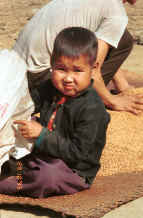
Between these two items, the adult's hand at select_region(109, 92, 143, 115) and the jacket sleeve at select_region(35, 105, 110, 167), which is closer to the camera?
the jacket sleeve at select_region(35, 105, 110, 167)

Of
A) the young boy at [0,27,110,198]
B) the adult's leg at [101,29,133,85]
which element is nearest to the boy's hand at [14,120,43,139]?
the young boy at [0,27,110,198]

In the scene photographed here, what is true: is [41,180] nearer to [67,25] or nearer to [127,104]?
[67,25]

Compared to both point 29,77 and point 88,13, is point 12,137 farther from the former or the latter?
point 88,13

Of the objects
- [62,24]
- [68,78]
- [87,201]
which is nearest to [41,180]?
[87,201]

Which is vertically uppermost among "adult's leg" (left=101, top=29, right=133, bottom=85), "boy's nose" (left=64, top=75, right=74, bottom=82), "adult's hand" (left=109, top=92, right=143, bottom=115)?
"boy's nose" (left=64, top=75, right=74, bottom=82)

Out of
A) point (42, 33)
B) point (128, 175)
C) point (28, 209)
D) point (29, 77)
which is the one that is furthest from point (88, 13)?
point (28, 209)

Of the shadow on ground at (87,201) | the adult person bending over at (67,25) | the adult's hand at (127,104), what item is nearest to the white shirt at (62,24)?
the adult person bending over at (67,25)

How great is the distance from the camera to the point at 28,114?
227cm

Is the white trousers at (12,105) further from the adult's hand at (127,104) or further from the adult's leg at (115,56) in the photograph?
the adult's leg at (115,56)

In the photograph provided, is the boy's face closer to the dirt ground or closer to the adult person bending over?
the dirt ground

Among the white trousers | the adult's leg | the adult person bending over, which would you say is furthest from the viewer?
the adult's leg

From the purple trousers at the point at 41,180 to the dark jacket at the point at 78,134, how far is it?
1.7 inches

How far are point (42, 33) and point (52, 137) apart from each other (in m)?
0.99

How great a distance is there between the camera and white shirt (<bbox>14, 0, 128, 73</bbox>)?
2785 millimetres
